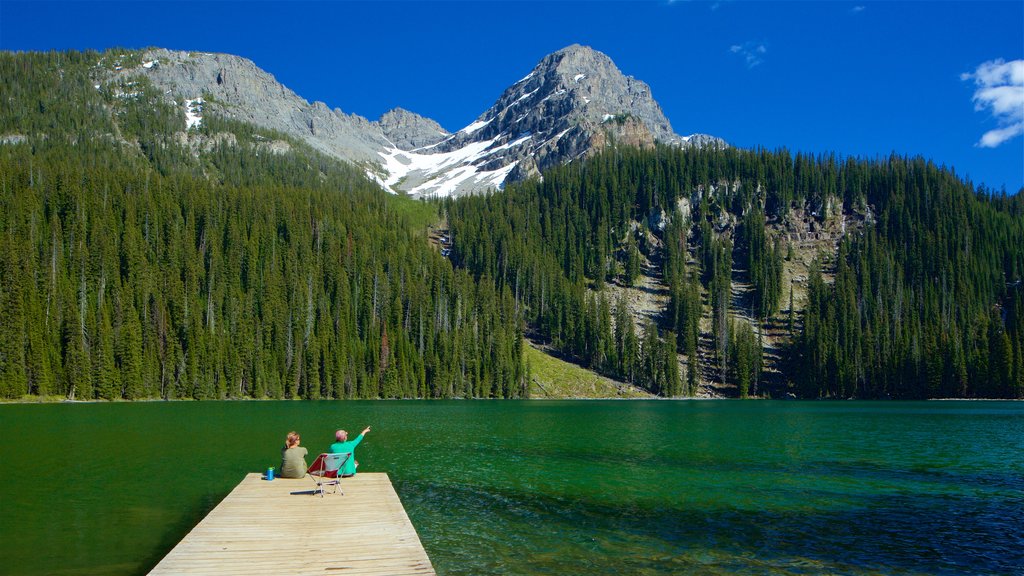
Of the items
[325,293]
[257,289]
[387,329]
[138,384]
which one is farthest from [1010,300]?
[138,384]

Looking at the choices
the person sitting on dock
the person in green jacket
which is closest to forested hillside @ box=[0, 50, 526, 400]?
the person sitting on dock

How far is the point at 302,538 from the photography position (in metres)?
17.2

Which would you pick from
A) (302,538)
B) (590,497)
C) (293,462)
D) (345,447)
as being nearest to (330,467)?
(345,447)

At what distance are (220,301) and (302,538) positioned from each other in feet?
461

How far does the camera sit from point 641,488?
33.3m

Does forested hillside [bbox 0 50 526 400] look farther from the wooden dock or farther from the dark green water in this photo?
the wooden dock

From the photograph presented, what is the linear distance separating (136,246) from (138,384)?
40895 millimetres

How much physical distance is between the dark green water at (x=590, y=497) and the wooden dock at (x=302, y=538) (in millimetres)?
2554

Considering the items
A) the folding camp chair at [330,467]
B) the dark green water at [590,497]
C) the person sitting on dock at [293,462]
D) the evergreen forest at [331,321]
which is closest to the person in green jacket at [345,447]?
the folding camp chair at [330,467]

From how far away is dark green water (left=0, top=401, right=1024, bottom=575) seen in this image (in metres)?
A: 21.1

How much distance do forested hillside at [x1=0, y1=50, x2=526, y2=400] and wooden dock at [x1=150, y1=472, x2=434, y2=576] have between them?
4097 inches

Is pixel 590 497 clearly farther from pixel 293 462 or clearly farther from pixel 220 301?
pixel 220 301

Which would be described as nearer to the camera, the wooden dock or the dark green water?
the wooden dock

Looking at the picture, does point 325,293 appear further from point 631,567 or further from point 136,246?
point 631,567
